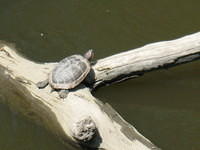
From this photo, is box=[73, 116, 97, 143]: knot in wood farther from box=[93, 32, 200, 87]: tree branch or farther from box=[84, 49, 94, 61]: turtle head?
box=[84, 49, 94, 61]: turtle head

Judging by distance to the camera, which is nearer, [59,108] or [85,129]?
[85,129]

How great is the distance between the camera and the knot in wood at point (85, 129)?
3801mm

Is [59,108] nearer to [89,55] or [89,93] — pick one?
[89,93]

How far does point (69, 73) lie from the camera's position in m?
4.52

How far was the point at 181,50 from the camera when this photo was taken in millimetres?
4516

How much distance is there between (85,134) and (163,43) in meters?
1.30

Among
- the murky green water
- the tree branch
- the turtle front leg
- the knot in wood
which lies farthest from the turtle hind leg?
the knot in wood

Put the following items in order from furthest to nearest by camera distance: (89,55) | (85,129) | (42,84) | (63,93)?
(89,55)
(42,84)
(63,93)
(85,129)

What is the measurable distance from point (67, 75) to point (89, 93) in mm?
288

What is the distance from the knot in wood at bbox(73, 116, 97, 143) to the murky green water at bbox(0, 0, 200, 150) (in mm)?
440

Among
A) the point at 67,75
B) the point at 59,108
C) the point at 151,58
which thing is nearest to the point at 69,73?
the point at 67,75

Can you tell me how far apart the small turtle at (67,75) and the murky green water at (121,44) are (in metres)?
0.36

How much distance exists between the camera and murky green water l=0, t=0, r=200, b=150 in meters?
4.33

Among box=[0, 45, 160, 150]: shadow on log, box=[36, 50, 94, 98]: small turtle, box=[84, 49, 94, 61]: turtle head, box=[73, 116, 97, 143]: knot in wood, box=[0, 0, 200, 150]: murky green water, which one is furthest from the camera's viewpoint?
box=[84, 49, 94, 61]: turtle head
